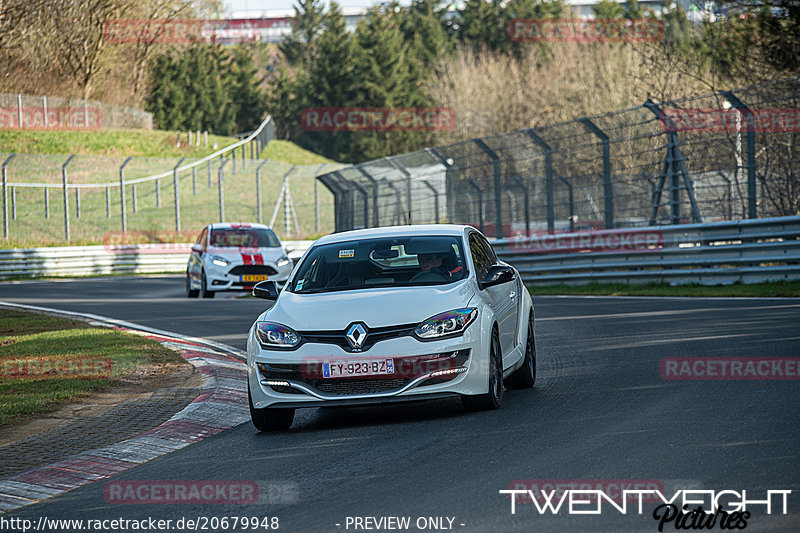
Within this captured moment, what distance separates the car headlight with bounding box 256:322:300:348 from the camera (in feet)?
25.9

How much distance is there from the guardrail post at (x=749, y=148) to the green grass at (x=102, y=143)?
4219 centimetres

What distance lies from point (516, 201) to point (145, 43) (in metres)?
47.3

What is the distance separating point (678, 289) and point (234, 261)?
9.20 meters

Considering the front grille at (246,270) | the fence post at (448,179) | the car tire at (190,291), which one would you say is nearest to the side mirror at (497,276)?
the front grille at (246,270)

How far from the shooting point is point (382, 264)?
8.90 m

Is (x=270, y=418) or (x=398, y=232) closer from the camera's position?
(x=270, y=418)

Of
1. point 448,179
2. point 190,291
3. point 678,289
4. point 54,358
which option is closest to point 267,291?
point 54,358

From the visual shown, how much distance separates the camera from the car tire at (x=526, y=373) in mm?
9359

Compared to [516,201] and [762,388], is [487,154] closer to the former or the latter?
[516,201]

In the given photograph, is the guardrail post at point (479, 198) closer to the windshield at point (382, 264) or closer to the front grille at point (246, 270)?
the front grille at point (246, 270)

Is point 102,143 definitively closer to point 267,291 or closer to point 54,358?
point 54,358

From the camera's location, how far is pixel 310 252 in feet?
30.6

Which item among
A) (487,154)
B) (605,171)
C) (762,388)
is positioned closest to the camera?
(762,388)

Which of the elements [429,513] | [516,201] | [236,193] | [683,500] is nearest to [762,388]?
[683,500]
